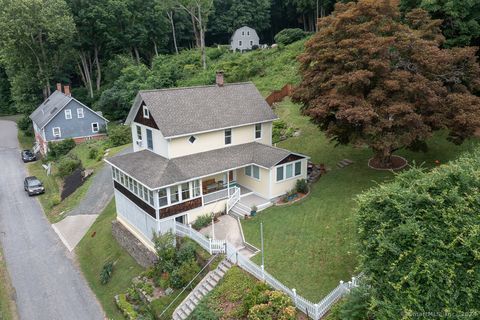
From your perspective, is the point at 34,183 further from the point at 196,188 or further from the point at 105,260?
the point at 196,188

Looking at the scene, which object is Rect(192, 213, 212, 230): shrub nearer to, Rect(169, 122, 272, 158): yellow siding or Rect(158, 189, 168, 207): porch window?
Rect(158, 189, 168, 207): porch window

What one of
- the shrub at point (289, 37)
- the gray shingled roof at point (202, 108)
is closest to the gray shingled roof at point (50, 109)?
the gray shingled roof at point (202, 108)

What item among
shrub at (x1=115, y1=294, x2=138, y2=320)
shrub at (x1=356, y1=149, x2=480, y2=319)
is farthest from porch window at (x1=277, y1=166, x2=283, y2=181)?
shrub at (x1=356, y1=149, x2=480, y2=319)

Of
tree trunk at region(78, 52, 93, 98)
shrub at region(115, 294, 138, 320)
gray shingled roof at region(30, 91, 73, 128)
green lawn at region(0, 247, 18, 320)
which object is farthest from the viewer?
tree trunk at region(78, 52, 93, 98)

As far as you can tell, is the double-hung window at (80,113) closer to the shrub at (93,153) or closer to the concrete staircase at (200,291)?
the shrub at (93,153)

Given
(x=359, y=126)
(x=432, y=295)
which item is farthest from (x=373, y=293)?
(x=359, y=126)

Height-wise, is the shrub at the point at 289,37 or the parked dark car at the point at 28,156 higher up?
the shrub at the point at 289,37

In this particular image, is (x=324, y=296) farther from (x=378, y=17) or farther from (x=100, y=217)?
(x=100, y=217)
